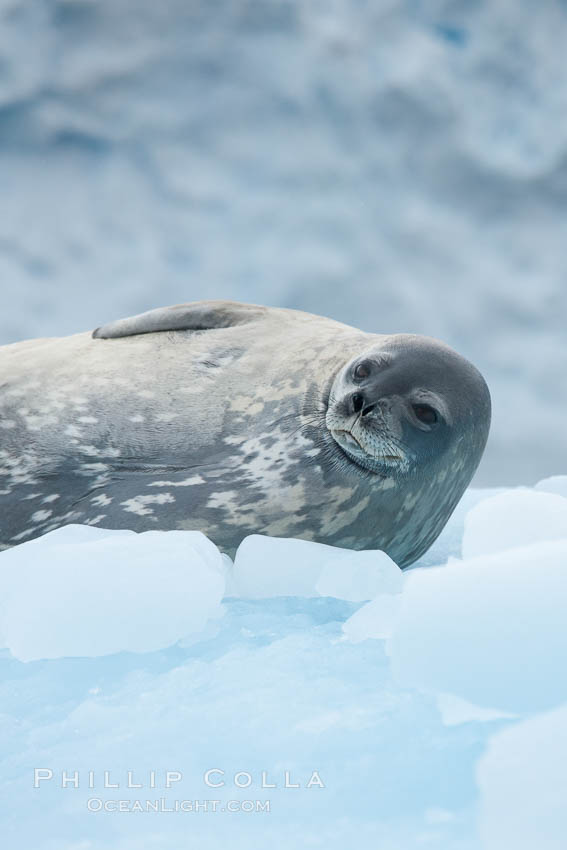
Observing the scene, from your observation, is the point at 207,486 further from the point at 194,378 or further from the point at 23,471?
the point at 23,471

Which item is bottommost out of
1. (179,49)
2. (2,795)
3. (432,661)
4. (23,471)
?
(23,471)

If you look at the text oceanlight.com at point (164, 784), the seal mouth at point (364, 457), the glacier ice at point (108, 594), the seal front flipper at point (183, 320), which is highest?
the seal front flipper at point (183, 320)

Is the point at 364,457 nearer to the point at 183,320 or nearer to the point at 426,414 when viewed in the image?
the point at 426,414

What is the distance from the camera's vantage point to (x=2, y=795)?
54.2 inches

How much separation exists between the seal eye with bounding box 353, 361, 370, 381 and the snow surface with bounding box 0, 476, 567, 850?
0.59 metres

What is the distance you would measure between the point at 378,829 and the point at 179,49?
13040 mm

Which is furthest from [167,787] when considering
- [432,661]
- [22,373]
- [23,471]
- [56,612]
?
[22,373]

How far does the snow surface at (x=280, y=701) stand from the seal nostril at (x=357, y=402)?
47 centimetres

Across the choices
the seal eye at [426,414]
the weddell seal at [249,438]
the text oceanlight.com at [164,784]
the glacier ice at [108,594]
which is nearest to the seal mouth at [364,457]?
the weddell seal at [249,438]

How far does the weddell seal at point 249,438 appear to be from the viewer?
8.59ft

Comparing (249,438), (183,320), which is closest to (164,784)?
(249,438)

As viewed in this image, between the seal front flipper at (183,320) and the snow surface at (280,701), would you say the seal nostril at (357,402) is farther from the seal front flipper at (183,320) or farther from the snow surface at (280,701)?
the seal front flipper at (183,320)

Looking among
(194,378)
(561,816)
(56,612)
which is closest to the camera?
(561,816)

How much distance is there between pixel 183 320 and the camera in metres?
3.23
